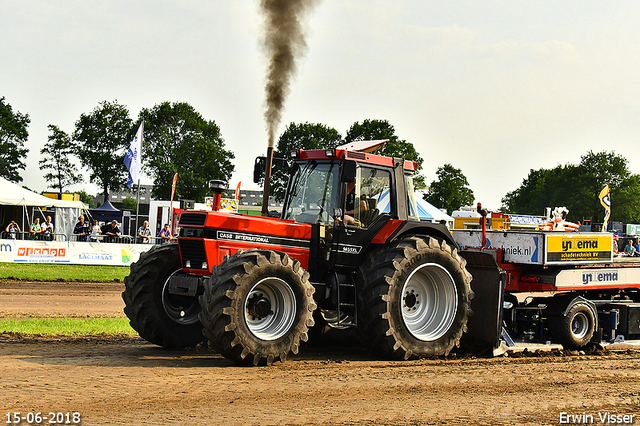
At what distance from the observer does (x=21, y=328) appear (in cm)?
998

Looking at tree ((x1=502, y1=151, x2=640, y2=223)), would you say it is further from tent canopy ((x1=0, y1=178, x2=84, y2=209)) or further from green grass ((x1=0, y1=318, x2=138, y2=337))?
green grass ((x1=0, y1=318, x2=138, y2=337))

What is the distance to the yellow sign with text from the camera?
9.24m

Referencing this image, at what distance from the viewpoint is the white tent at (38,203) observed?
26953mm

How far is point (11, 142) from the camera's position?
69688 millimetres

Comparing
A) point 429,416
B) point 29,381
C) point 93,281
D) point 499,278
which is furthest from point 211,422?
point 93,281

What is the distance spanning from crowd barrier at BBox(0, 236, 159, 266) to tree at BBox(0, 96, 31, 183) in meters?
50.2

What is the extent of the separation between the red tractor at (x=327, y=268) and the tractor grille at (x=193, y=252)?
0.01 m

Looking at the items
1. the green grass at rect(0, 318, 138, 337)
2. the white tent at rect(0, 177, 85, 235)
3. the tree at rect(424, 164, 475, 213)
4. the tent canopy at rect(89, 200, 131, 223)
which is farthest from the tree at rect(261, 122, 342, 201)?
the green grass at rect(0, 318, 138, 337)

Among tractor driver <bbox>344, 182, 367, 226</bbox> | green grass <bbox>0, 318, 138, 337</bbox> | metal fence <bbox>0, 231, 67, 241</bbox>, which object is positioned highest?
tractor driver <bbox>344, 182, 367, 226</bbox>

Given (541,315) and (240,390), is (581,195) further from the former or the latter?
(240,390)

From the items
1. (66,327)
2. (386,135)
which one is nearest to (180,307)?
(66,327)

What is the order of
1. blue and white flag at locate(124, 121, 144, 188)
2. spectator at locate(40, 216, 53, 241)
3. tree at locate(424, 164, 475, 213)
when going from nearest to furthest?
spectator at locate(40, 216, 53, 241), blue and white flag at locate(124, 121, 144, 188), tree at locate(424, 164, 475, 213)

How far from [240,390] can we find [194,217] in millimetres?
2506

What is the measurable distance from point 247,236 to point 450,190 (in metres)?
63.4
